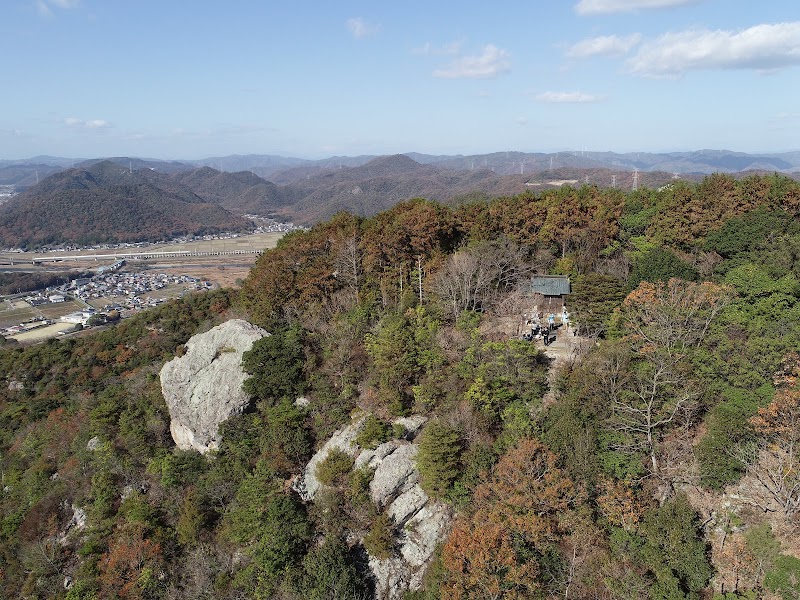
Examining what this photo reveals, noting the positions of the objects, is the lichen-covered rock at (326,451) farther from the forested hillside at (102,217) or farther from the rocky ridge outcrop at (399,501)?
the forested hillside at (102,217)

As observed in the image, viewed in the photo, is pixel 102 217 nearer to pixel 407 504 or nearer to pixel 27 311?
pixel 27 311

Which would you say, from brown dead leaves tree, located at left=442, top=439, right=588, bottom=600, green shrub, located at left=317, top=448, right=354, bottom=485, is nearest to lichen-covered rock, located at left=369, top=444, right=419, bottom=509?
green shrub, located at left=317, top=448, right=354, bottom=485

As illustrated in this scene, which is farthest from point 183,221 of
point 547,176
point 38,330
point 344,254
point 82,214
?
point 344,254

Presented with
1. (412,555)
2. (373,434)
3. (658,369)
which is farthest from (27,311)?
(658,369)

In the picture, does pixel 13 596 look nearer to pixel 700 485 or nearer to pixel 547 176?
pixel 700 485

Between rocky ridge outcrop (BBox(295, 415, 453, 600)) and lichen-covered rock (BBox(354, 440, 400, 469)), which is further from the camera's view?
lichen-covered rock (BBox(354, 440, 400, 469))

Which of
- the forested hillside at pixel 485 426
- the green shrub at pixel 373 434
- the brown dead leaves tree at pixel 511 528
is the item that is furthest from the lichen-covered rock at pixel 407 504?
the green shrub at pixel 373 434

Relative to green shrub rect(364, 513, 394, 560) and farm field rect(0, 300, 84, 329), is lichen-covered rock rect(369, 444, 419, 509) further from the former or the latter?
farm field rect(0, 300, 84, 329)
